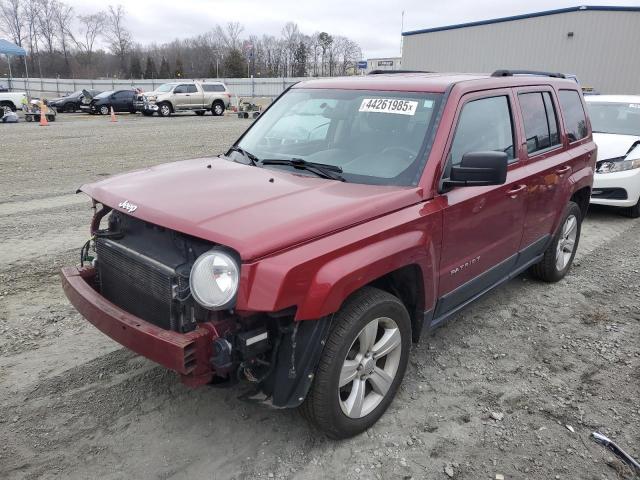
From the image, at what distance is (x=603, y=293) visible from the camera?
16.7 feet

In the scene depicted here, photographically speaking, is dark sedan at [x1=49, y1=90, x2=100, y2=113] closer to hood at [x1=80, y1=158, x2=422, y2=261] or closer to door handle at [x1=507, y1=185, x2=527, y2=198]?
hood at [x1=80, y1=158, x2=422, y2=261]

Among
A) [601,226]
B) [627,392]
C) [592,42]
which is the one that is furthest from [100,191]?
[592,42]

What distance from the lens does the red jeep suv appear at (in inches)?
94.9

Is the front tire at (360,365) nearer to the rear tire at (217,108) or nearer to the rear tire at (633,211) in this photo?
the rear tire at (633,211)

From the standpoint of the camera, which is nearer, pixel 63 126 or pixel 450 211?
pixel 450 211

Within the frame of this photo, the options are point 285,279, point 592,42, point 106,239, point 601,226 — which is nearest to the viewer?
point 285,279

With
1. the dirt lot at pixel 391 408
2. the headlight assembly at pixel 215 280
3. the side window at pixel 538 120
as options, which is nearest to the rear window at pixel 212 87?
the dirt lot at pixel 391 408

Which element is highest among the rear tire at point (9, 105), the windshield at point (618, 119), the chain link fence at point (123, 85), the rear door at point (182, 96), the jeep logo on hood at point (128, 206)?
the chain link fence at point (123, 85)

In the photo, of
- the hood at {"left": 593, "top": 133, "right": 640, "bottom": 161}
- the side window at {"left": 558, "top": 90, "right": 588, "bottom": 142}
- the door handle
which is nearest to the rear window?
the hood at {"left": 593, "top": 133, "right": 640, "bottom": 161}

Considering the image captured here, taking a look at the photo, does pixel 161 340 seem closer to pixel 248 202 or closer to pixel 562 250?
pixel 248 202

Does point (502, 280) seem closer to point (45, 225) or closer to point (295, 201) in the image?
point (295, 201)

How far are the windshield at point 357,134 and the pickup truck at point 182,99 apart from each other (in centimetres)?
2567

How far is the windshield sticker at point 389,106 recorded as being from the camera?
3406 millimetres

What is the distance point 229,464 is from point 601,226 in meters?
→ 6.79
